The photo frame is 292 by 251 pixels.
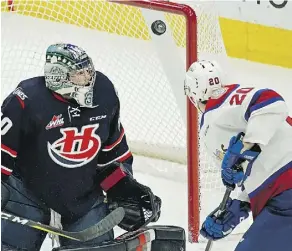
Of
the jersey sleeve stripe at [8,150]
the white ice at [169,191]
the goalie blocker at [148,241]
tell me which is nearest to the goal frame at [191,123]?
the white ice at [169,191]

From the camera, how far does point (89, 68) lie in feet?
8.49

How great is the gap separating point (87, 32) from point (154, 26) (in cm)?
146

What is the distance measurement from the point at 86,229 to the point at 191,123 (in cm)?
71

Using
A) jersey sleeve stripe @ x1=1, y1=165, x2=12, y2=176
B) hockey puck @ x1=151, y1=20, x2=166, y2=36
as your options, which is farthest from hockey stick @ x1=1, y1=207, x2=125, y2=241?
hockey puck @ x1=151, y1=20, x2=166, y2=36

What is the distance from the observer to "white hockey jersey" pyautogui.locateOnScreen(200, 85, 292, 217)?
240 centimetres

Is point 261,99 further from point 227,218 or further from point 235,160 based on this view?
point 227,218

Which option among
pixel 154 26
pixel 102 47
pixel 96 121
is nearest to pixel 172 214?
pixel 154 26

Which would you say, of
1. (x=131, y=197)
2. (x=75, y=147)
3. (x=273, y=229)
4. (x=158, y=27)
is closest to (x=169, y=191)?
(x=158, y=27)

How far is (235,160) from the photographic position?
97.4 inches

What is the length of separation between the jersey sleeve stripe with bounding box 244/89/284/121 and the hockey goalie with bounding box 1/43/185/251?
453 mm

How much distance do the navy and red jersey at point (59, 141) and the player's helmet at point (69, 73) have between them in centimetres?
4

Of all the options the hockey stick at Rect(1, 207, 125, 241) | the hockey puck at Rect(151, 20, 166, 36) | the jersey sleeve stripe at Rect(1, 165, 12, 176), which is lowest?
the hockey stick at Rect(1, 207, 125, 241)

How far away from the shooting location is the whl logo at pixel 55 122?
256cm

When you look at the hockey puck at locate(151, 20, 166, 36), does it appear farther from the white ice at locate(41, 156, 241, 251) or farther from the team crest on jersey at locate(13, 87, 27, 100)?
the team crest on jersey at locate(13, 87, 27, 100)
